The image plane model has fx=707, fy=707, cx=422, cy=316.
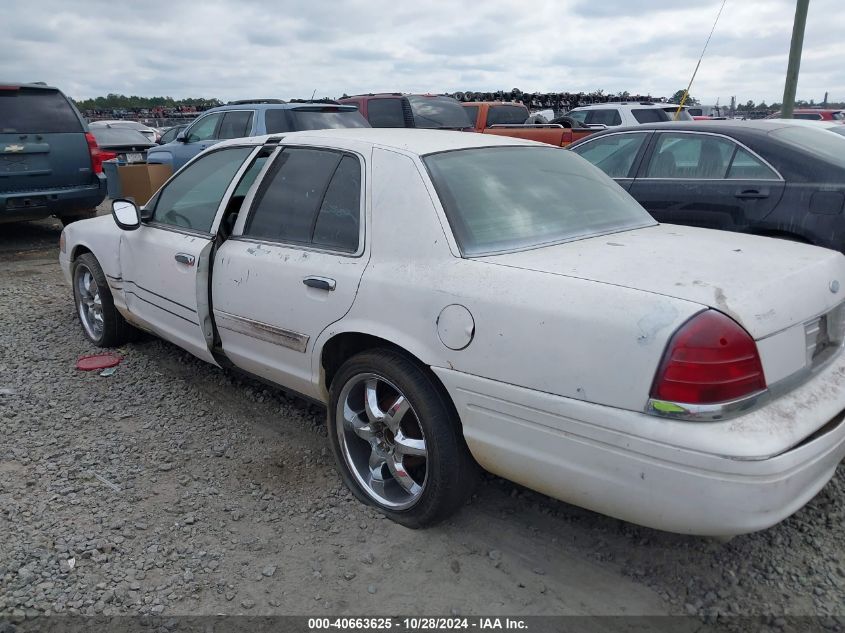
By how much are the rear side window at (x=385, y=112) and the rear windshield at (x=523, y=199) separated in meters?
8.40

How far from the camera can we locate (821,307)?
2580 millimetres

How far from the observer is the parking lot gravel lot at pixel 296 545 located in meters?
2.57

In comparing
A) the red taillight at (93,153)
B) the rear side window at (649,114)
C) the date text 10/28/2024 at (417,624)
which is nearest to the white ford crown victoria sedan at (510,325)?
the date text 10/28/2024 at (417,624)

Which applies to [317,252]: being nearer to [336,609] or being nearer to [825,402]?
[336,609]

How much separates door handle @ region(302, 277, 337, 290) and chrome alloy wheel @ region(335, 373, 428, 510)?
41cm

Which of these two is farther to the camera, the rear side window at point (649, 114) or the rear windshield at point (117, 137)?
the rear windshield at point (117, 137)

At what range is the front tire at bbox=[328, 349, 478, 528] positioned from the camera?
278 centimetres

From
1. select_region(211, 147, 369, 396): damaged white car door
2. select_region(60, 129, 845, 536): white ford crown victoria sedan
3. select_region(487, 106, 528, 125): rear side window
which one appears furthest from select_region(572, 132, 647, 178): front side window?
select_region(487, 106, 528, 125): rear side window

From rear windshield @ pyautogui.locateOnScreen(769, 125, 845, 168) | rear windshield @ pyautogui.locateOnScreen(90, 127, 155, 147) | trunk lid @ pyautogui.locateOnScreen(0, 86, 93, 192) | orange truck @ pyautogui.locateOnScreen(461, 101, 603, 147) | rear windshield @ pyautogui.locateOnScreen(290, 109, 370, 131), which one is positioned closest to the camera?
rear windshield @ pyautogui.locateOnScreen(769, 125, 845, 168)

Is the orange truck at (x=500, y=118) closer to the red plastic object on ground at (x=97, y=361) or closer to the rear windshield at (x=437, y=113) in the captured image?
the rear windshield at (x=437, y=113)

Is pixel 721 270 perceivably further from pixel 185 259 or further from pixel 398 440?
pixel 185 259

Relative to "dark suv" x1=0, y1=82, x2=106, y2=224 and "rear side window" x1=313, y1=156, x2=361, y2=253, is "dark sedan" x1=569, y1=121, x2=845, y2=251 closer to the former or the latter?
"rear side window" x1=313, y1=156, x2=361, y2=253

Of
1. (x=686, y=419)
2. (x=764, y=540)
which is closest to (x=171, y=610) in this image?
(x=686, y=419)

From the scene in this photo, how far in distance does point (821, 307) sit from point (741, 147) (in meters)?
3.28
